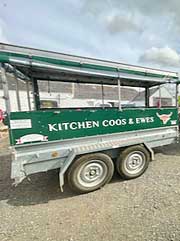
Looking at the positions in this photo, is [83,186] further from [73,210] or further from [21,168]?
[21,168]

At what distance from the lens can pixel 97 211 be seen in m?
2.67

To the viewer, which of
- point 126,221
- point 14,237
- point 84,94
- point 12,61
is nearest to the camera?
point 14,237

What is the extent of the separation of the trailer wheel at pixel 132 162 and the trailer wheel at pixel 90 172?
0.32 metres

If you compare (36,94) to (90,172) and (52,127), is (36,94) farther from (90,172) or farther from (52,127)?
(90,172)

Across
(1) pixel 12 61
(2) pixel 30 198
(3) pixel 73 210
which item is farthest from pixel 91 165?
(1) pixel 12 61

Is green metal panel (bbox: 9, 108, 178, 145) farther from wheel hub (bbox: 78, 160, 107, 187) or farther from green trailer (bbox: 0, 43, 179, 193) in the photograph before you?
wheel hub (bbox: 78, 160, 107, 187)

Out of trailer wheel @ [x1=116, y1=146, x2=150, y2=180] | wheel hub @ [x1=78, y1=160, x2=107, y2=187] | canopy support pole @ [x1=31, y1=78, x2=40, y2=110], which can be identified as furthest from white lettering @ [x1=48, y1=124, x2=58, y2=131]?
canopy support pole @ [x1=31, y1=78, x2=40, y2=110]

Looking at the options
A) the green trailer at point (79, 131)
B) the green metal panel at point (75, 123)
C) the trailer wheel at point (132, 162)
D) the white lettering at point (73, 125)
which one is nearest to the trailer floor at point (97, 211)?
the trailer wheel at point (132, 162)

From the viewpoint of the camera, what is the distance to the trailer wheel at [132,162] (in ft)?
11.8

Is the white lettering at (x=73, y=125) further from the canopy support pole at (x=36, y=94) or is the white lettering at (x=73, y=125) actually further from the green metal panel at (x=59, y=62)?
the canopy support pole at (x=36, y=94)

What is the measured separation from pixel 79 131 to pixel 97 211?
4.73ft

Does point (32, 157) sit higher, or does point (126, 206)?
point (32, 157)

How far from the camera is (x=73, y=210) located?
2740 millimetres

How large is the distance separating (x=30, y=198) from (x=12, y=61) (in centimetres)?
257
